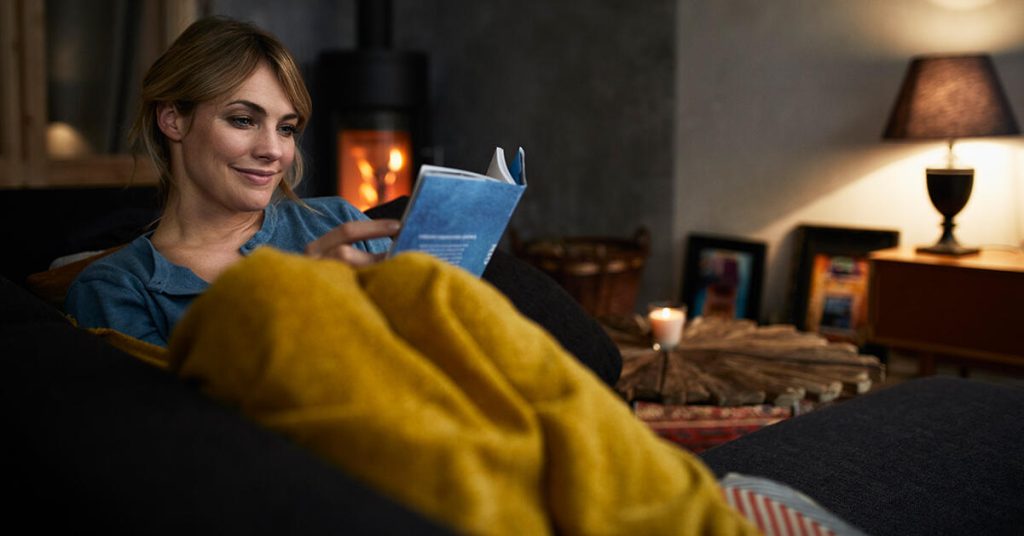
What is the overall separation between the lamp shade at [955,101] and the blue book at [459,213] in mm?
2230

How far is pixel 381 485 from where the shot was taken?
61 centimetres

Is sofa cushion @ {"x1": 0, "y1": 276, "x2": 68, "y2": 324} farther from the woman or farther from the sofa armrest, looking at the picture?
the sofa armrest

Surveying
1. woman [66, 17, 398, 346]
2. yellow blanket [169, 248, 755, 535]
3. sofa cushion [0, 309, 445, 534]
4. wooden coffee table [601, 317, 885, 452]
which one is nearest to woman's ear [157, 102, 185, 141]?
woman [66, 17, 398, 346]

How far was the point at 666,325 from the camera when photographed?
226 centimetres

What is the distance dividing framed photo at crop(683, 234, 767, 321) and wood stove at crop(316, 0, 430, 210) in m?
1.49

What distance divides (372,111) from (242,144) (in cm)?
328

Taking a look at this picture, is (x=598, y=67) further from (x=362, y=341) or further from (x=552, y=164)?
(x=362, y=341)

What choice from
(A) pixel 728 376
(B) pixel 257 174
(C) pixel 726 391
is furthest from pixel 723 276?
(B) pixel 257 174

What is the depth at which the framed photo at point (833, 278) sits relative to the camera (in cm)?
356

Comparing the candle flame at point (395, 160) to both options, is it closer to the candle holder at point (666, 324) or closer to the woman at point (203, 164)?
the candle holder at point (666, 324)

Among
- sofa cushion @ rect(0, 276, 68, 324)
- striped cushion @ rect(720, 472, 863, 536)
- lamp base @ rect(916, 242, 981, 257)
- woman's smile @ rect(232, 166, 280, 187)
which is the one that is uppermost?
woman's smile @ rect(232, 166, 280, 187)

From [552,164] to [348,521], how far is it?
163 inches

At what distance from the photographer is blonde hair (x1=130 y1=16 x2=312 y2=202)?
144cm

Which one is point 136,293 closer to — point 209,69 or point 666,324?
point 209,69
